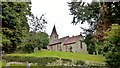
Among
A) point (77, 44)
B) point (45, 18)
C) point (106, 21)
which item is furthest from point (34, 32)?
point (106, 21)

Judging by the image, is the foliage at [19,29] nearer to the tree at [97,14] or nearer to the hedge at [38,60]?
the hedge at [38,60]

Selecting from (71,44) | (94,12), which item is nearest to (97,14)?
(94,12)

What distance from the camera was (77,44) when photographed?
29.8 metres

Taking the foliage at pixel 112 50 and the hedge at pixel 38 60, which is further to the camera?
the hedge at pixel 38 60

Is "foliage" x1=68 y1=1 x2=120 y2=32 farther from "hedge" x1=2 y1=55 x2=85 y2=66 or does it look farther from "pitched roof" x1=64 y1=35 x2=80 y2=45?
"pitched roof" x1=64 y1=35 x2=80 y2=45

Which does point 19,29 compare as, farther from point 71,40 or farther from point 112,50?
point 71,40

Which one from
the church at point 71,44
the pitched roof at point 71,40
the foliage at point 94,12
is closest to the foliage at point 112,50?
the foliage at point 94,12

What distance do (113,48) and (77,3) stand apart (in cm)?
529

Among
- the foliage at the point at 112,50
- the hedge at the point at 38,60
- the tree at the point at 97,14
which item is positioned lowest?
the hedge at the point at 38,60

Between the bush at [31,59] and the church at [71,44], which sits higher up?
the church at [71,44]

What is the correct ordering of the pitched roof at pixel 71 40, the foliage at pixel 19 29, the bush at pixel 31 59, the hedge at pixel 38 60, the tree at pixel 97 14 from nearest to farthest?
1. the foliage at pixel 19 29
2. the tree at pixel 97 14
3. the hedge at pixel 38 60
4. the bush at pixel 31 59
5. the pitched roof at pixel 71 40

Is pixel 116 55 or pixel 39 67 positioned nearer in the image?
pixel 116 55

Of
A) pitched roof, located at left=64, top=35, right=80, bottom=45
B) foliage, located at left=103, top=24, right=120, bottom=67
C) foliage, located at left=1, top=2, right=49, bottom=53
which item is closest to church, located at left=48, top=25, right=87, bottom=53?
pitched roof, located at left=64, top=35, right=80, bottom=45

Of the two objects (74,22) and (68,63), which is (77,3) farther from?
(68,63)
